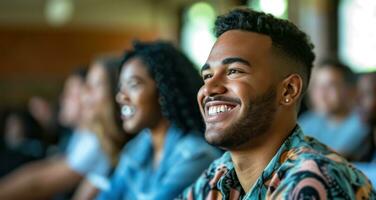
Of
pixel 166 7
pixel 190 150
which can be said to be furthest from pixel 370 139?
pixel 166 7

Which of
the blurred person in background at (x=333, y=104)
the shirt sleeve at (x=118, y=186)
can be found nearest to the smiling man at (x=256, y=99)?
Result: the shirt sleeve at (x=118, y=186)

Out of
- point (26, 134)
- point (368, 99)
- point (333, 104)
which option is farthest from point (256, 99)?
point (26, 134)

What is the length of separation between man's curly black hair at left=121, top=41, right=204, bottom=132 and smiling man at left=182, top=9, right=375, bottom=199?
75 centimetres

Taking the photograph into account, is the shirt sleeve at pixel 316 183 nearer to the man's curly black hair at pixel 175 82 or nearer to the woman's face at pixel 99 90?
the man's curly black hair at pixel 175 82

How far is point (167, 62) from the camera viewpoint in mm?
2545

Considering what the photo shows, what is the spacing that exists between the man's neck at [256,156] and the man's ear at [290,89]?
7 cm

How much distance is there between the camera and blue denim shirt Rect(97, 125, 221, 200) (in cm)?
239

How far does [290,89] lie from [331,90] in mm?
2976

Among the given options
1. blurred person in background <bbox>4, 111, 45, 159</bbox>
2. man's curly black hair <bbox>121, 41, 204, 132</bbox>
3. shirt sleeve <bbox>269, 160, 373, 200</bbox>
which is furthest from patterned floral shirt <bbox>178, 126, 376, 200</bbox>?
blurred person in background <bbox>4, 111, 45, 159</bbox>

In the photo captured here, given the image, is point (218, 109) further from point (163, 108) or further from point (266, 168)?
point (163, 108)

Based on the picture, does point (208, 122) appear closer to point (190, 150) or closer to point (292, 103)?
point (292, 103)

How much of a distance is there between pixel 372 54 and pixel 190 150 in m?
3.97

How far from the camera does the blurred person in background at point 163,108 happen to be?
8.14 ft

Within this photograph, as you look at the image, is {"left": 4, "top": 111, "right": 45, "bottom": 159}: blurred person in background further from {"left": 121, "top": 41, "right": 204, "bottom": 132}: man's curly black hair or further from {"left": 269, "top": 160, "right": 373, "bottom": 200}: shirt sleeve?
{"left": 269, "top": 160, "right": 373, "bottom": 200}: shirt sleeve
